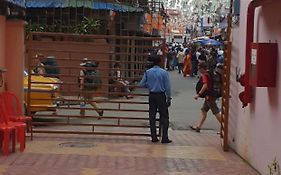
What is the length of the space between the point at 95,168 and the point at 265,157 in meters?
2.54

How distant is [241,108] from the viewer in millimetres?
10422

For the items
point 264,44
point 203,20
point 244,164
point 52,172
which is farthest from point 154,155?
point 203,20

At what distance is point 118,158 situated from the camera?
9.92 m

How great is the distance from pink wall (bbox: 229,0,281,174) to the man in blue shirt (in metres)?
1.37

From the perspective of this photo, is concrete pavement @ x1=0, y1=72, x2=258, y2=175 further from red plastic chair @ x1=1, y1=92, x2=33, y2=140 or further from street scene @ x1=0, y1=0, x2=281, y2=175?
red plastic chair @ x1=1, y1=92, x2=33, y2=140

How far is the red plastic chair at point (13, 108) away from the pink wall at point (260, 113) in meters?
3.85

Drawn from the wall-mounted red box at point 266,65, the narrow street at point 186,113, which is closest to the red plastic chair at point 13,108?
the wall-mounted red box at point 266,65

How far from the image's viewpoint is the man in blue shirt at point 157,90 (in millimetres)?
11719

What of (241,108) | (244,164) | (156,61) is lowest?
(244,164)

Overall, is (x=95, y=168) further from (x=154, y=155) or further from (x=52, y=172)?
(x=154, y=155)

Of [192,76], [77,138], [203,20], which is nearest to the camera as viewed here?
[77,138]

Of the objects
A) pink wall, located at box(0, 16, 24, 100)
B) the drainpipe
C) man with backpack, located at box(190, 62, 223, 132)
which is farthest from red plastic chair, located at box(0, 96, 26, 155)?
man with backpack, located at box(190, 62, 223, 132)

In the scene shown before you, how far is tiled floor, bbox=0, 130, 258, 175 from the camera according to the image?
349 inches

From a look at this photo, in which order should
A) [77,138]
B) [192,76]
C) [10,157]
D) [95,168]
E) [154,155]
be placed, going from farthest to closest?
[192,76], [77,138], [154,155], [10,157], [95,168]
